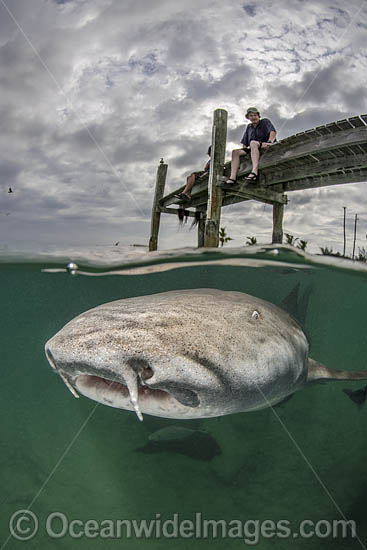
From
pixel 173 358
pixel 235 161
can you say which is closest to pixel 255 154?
pixel 235 161

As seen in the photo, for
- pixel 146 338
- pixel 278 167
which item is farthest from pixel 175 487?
pixel 278 167

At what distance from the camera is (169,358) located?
2000 millimetres

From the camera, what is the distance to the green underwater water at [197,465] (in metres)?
4.10

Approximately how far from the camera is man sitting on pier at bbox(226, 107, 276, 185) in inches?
256

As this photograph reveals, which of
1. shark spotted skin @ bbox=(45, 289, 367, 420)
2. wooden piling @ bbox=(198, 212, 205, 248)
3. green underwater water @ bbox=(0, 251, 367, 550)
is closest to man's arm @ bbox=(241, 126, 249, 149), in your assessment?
green underwater water @ bbox=(0, 251, 367, 550)

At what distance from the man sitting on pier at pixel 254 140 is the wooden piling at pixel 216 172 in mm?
347

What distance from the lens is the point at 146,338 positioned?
2.10m

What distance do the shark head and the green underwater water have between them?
234cm

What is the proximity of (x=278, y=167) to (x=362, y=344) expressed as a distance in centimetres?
2031

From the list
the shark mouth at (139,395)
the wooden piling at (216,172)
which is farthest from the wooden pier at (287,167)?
the shark mouth at (139,395)

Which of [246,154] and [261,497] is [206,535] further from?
[246,154]

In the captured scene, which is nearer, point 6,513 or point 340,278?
point 6,513

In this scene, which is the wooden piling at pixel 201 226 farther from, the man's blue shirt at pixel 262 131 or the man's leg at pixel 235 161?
the man's blue shirt at pixel 262 131

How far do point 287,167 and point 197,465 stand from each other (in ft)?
19.5
